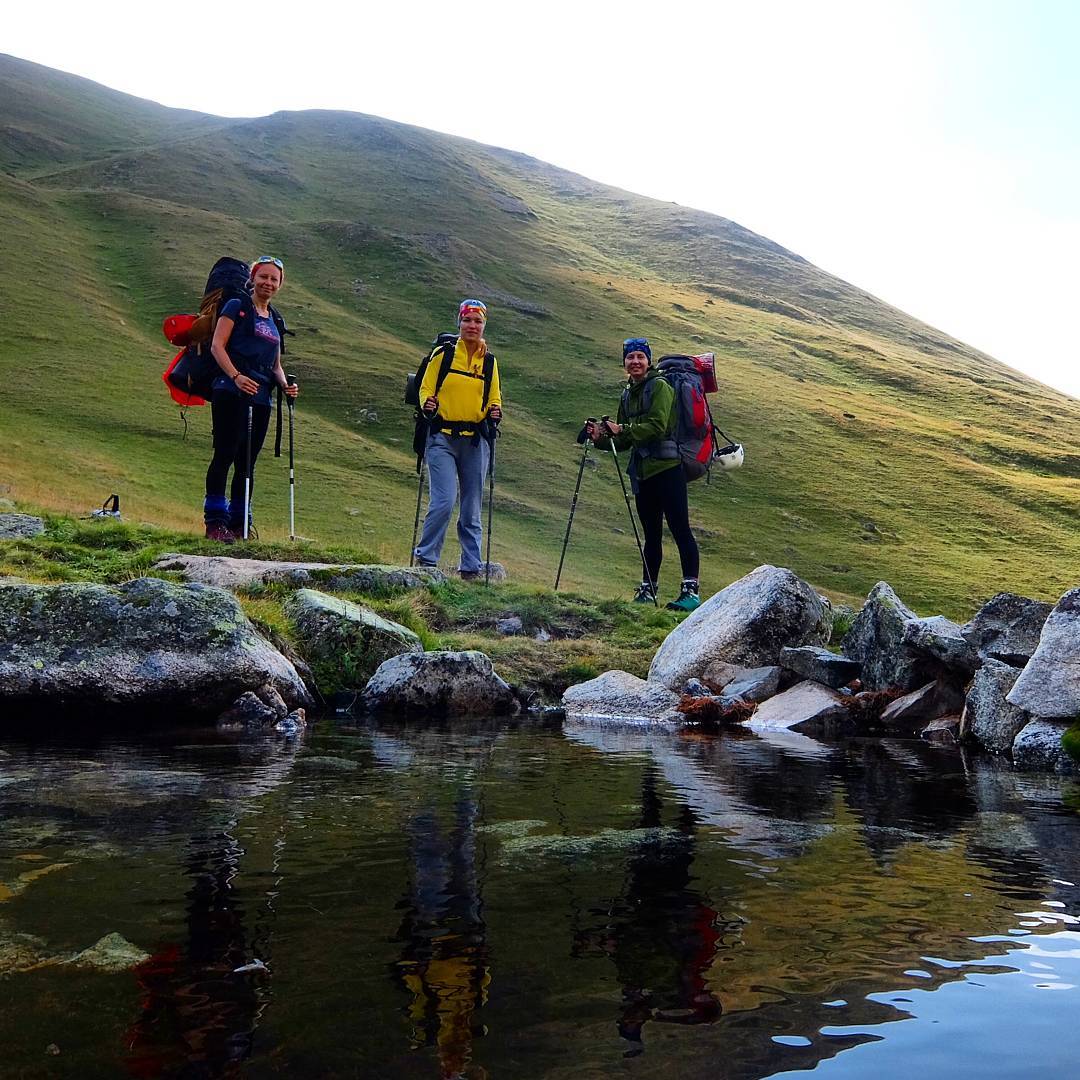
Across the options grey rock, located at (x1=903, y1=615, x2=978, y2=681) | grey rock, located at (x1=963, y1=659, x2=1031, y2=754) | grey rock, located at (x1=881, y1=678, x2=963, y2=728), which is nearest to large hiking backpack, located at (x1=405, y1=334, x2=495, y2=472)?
grey rock, located at (x1=903, y1=615, x2=978, y2=681)

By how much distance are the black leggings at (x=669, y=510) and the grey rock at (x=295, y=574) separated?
3.84 m

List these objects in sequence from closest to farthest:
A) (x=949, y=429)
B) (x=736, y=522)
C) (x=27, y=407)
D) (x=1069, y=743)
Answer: (x=1069, y=743) < (x=27, y=407) < (x=736, y=522) < (x=949, y=429)

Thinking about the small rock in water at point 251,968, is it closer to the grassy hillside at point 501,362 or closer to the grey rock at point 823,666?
the grey rock at point 823,666

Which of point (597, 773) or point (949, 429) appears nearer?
point (597, 773)

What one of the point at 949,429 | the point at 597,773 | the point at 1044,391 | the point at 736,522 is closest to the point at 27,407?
the point at 736,522

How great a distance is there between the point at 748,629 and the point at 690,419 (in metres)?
4.53

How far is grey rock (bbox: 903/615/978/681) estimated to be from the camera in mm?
11797

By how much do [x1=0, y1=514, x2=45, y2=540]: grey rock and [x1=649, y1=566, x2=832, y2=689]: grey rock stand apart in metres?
9.44

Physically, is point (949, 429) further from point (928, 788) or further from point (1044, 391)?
point (928, 788)

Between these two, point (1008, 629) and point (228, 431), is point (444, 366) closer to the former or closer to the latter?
point (228, 431)

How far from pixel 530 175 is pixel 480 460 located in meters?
187

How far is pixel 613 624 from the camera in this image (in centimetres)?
1638

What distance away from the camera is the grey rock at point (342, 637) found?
12.2 meters

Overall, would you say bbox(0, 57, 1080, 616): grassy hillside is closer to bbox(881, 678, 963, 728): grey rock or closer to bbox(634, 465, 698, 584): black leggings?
bbox(634, 465, 698, 584): black leggings
